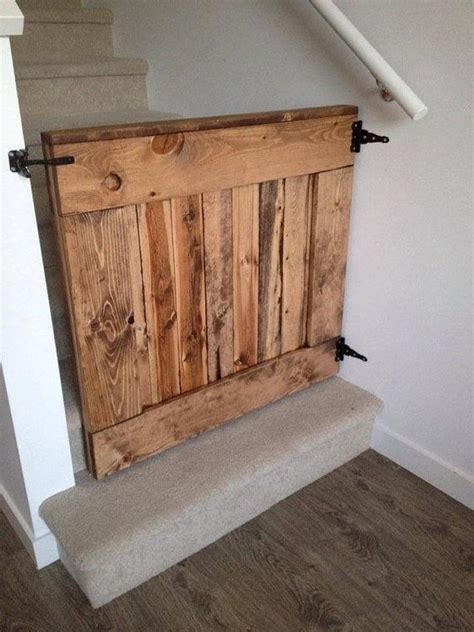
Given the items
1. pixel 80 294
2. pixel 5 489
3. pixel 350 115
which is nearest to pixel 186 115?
pixel 350 115

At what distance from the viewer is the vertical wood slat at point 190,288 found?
4.51 ft

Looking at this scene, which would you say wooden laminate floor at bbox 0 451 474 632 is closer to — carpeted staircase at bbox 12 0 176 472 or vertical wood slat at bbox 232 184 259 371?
vertical wood slat at bbox 232 184 259 371

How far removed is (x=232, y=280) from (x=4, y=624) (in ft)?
3.18

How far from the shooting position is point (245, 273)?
5.12 ft

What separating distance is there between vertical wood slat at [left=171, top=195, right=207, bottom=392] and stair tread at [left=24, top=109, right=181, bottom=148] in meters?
0.64

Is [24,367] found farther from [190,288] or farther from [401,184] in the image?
[401,184]

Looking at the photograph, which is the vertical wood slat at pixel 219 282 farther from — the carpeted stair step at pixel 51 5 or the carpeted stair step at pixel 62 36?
the carpeted stair step at pixel 51 5

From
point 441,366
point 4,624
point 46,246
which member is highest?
point 46,246

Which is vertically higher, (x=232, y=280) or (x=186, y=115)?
(x=186, y=115)

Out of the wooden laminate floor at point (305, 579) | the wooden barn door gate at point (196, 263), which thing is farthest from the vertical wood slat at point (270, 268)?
the wooden laminate floor at point (305, 579)

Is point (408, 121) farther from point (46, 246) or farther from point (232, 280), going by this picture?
point (46, 246)

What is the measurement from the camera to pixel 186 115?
219 centimetres

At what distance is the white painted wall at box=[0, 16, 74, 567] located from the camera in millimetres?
1089

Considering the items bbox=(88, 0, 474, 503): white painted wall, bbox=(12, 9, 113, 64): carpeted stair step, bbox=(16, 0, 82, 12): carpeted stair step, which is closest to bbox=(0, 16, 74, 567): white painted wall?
bbox=(88, 0, 474, 503): white painted wall
